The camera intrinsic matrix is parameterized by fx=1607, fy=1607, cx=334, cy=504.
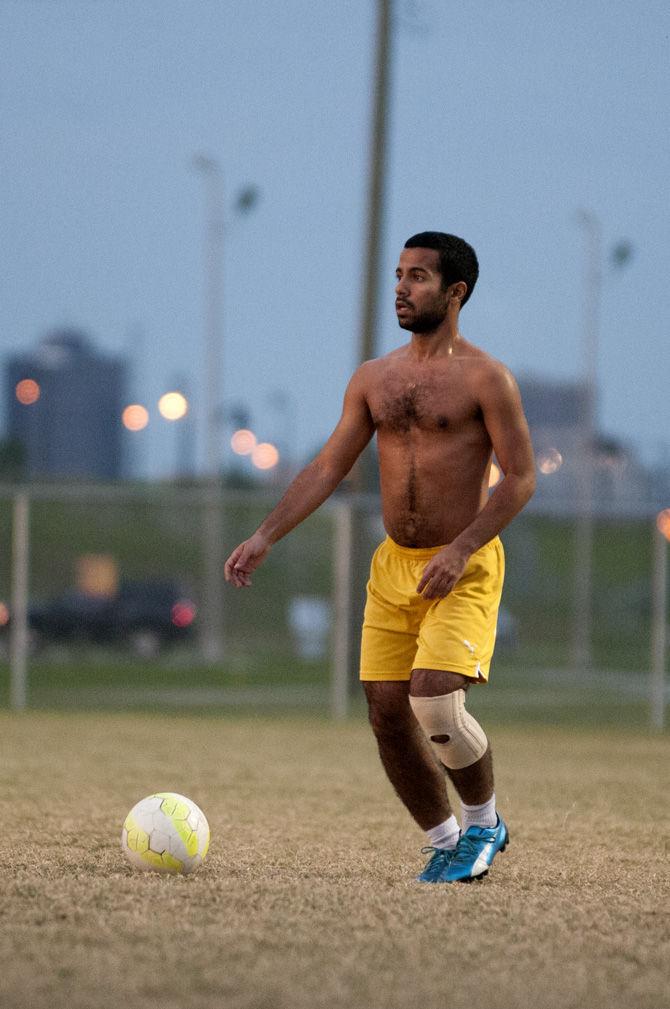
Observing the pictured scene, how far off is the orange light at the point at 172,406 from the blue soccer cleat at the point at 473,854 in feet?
65.0

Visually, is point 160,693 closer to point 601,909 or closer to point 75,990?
point 601,909

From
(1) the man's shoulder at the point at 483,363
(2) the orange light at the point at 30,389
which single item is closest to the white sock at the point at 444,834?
(1) the man's shoulder at the point at 483,363

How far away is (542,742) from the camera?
13.5m

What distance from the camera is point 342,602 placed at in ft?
49.4

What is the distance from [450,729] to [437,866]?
56 cm

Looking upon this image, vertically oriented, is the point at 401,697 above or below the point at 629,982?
above

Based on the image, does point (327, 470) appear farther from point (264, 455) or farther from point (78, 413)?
point (78, 413)

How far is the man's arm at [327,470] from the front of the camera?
597cm

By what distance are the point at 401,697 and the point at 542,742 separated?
794 cm

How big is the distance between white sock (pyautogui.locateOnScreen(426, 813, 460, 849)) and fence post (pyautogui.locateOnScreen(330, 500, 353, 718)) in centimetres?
909

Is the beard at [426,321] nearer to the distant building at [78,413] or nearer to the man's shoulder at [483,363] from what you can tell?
the man's shoulder at [483,363]

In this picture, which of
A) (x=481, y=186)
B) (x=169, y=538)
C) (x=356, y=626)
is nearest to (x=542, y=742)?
(x=356, y=626)

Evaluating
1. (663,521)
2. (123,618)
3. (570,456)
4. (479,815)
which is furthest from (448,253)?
(570,456)

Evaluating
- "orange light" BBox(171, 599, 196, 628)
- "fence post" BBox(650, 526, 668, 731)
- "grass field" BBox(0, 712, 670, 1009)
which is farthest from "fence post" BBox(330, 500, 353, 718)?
"orange light" BBox(171, 599, 196, 628)
